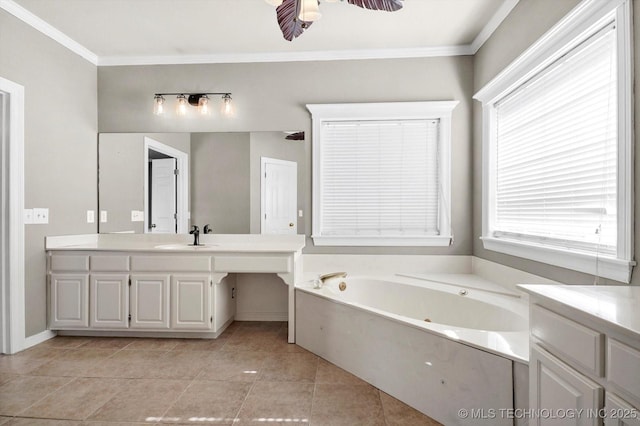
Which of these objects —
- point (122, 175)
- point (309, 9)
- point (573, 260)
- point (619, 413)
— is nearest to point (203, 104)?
point (122, 175)

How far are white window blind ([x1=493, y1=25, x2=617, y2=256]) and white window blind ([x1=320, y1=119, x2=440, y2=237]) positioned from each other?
28.1 inches

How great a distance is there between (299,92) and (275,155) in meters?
0.65

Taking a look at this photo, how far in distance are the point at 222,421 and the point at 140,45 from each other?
3.18 metres

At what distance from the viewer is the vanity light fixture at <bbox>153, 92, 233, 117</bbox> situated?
127 inches

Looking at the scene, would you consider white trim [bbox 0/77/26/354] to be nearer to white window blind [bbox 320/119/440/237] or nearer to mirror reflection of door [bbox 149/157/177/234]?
mirror reflection of door [bbox 149/157/177/234]

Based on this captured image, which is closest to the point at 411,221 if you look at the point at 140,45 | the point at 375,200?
the point at 375,200

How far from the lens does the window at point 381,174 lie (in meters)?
3.16

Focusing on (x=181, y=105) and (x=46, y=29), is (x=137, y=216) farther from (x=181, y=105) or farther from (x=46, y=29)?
(x=46, y=29)

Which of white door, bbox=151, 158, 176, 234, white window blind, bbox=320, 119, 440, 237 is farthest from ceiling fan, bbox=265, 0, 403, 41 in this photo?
white door, bbox=151, 158, 176, 234

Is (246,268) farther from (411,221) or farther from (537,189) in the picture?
(537,189)

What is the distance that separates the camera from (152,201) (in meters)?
3.33

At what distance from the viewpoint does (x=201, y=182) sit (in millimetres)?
3279

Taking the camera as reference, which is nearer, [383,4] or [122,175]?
[383,4]

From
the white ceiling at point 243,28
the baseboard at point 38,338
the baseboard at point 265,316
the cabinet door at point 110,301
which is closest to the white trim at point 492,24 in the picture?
the white ceiling at point 243,28
